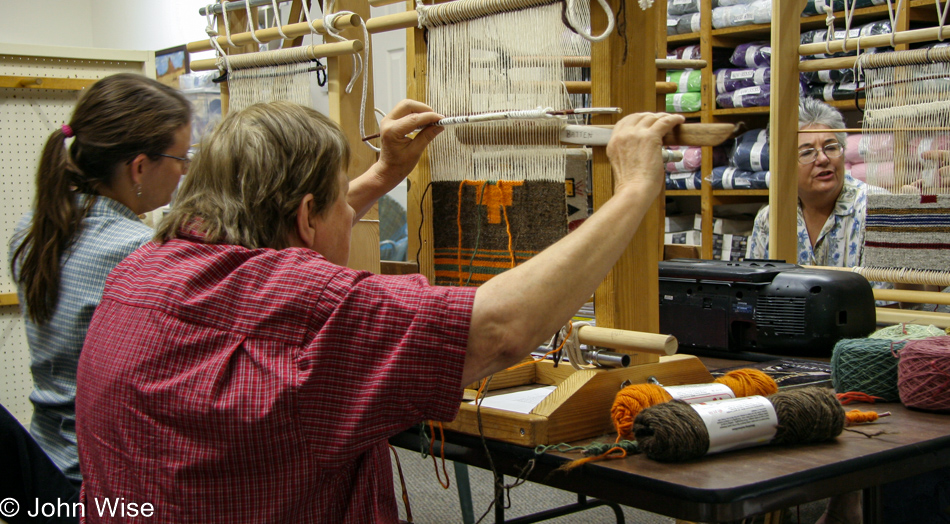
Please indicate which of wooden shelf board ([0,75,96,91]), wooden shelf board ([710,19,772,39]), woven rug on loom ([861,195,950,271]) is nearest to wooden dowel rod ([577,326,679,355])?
woven rug on loom ([861,195,950,271])

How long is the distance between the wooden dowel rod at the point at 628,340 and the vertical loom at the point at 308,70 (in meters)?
0.91

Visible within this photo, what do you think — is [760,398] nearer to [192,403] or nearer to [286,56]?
[192,403]

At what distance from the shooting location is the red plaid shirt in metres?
0.95

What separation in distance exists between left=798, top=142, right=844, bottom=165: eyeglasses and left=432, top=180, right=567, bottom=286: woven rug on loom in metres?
1.78

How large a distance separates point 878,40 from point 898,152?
337 mm

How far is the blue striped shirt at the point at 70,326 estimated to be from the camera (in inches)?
56.9

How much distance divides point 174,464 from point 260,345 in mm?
183

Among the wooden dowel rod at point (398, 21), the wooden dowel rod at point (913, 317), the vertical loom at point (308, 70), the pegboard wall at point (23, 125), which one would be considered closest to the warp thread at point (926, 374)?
the wooden dowel rod at point (913, 317)

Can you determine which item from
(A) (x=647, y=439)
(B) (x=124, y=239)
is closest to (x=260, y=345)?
(A) (x=647, y=439)

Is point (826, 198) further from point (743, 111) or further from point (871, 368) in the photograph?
point (871, 368)

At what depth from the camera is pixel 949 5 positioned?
218 centimetres

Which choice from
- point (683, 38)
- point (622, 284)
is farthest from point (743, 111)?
point (622, 284)

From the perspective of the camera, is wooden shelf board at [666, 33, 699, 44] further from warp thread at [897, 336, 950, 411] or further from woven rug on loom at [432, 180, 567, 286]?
warp thread at [897, 336, 950, 411]

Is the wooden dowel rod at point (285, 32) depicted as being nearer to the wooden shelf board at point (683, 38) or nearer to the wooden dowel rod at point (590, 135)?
the wooden dowel rod at point (590, 135)
